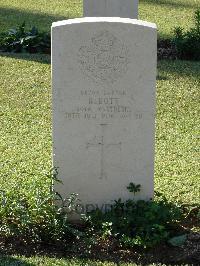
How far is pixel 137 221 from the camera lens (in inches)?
229

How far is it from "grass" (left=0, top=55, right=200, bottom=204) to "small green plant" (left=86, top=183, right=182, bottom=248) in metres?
0.57

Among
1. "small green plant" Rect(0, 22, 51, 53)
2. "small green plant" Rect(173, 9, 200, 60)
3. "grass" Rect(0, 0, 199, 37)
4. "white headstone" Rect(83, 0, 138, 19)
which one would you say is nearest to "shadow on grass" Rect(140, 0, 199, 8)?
"grass" Rect(0, 0, 199, 37)

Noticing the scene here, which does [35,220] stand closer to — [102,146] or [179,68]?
[102,146]

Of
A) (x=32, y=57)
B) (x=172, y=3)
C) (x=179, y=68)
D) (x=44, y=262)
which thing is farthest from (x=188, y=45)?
(x=44, y=262)

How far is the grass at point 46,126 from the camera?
7.01 metres

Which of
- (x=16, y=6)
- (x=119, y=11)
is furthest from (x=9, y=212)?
(x=16, y=6)

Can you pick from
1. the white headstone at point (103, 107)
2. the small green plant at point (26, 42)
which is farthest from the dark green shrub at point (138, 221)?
the small green plant at point (26, 42)

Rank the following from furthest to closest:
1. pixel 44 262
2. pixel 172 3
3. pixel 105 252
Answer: pixel 172 3, pixel 105 252, pixel 44 262

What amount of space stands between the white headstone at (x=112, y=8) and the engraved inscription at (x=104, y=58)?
16.2 ft

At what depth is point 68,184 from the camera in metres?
6.09

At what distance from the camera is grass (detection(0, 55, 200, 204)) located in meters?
7.01

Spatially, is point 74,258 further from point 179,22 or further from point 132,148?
point 179,22

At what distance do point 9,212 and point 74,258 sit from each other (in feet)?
2.26

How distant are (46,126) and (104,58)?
3.12 metres
